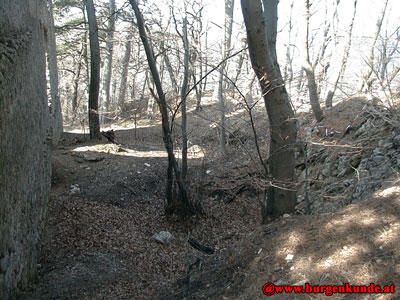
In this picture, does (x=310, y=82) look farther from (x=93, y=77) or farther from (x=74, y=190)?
(x=93, y=77)

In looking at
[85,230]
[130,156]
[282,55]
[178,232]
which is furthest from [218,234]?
[282,55]

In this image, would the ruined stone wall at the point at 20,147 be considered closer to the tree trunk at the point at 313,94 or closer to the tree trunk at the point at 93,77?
the tree trunk at the point at 93,77

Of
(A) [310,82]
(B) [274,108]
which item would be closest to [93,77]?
(A) [310,82]

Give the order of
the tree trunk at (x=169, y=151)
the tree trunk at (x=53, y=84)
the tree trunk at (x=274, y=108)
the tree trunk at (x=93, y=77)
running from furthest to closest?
1. the tree trunk at (x=53, y=84)
2. the tree trunk at (x=93, y=77)
3. the tree trunk at (x=169, y=151)
4. the tree trunk at (x=274, y=108)

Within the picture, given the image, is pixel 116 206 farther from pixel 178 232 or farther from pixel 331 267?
pixel 331 267

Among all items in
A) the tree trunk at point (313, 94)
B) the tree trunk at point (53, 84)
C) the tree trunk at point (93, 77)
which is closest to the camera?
the tree trunk at point (313, 94)

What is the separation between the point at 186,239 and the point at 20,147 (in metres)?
3.09

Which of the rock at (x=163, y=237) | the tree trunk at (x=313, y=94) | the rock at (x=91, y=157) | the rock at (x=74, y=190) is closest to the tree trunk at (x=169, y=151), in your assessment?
the rock at (x=163, y=237)

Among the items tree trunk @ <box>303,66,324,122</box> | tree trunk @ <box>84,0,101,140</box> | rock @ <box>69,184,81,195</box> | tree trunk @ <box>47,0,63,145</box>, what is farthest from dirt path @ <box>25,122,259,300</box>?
tree trunk @ <box>303,66,324,122</box>

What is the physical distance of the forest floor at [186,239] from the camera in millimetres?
2781

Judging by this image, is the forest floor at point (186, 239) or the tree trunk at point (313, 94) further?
the tree trunk at point (313, 94)

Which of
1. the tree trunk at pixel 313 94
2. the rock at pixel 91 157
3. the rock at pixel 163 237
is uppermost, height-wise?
the tree trunk at pixel 313 94

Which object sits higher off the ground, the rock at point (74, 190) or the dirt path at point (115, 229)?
the rock at point (74, 190)

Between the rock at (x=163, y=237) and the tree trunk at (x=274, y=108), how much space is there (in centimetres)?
179
